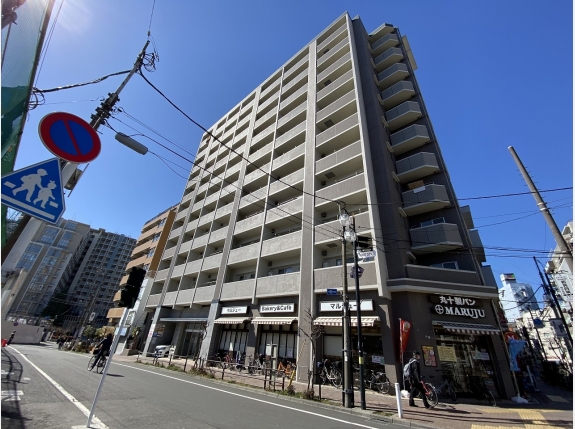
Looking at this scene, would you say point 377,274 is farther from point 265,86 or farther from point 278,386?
point 265,86

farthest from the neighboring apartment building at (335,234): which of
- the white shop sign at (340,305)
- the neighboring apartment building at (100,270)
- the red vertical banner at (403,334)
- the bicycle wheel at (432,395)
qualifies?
the neighboring apartment building at (100,270)

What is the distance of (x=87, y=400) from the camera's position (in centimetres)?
702

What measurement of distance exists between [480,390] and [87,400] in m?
15.9

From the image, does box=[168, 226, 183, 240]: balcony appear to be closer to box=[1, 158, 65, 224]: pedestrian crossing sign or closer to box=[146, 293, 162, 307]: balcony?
box=[146, 293, 162, 307]: balcony

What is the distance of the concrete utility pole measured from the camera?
7.57m

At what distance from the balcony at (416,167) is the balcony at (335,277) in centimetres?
841

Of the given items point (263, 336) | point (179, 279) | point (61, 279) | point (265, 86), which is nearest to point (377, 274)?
point (263, 336)

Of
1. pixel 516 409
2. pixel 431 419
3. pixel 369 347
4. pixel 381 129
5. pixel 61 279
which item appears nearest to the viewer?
pixel 431 419

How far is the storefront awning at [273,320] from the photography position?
16527 mm

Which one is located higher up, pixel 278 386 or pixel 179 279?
pixel 179 279

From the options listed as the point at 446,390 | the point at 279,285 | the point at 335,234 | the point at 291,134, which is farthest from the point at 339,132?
the point at 446,390

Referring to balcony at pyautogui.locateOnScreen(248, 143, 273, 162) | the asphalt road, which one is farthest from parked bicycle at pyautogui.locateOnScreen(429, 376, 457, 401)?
balcony at pyautogui.locateOnScreen(248, 143, 273, 162)

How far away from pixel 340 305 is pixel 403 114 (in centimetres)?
1615

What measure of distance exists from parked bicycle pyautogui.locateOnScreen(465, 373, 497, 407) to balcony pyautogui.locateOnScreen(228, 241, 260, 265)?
14.9m
